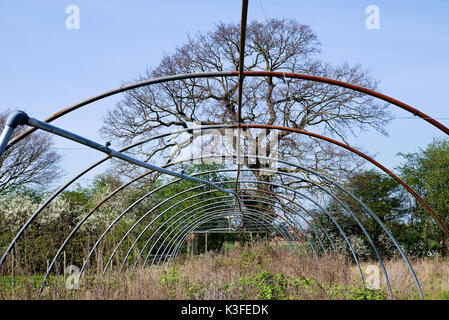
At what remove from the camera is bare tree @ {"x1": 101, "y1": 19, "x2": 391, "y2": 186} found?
15844mm

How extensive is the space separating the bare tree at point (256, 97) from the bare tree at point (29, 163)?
4.67 m

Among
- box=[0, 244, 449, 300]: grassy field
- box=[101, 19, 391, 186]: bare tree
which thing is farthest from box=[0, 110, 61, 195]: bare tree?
box=[0, 244, 449, 300]: grassy field

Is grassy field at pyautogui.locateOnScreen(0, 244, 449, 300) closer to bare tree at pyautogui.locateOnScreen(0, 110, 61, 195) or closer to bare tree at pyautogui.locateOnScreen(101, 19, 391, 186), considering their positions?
bare tree at pyautogui.locateOnScreen(101, 19, 391, 186)

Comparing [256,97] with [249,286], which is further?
[256,97]

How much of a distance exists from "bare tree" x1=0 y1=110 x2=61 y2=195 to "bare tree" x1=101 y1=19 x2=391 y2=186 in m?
4.67

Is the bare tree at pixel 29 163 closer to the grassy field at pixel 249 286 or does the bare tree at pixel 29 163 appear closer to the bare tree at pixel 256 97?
the bare tree at pixel 256 97

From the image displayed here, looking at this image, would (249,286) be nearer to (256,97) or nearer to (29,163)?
(256,97)

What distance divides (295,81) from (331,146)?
3099 mm

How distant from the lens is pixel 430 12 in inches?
290

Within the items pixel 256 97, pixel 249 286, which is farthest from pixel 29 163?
pixel 249 286

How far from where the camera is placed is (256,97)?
55.0ft

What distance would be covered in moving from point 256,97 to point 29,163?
1164 centimetres
